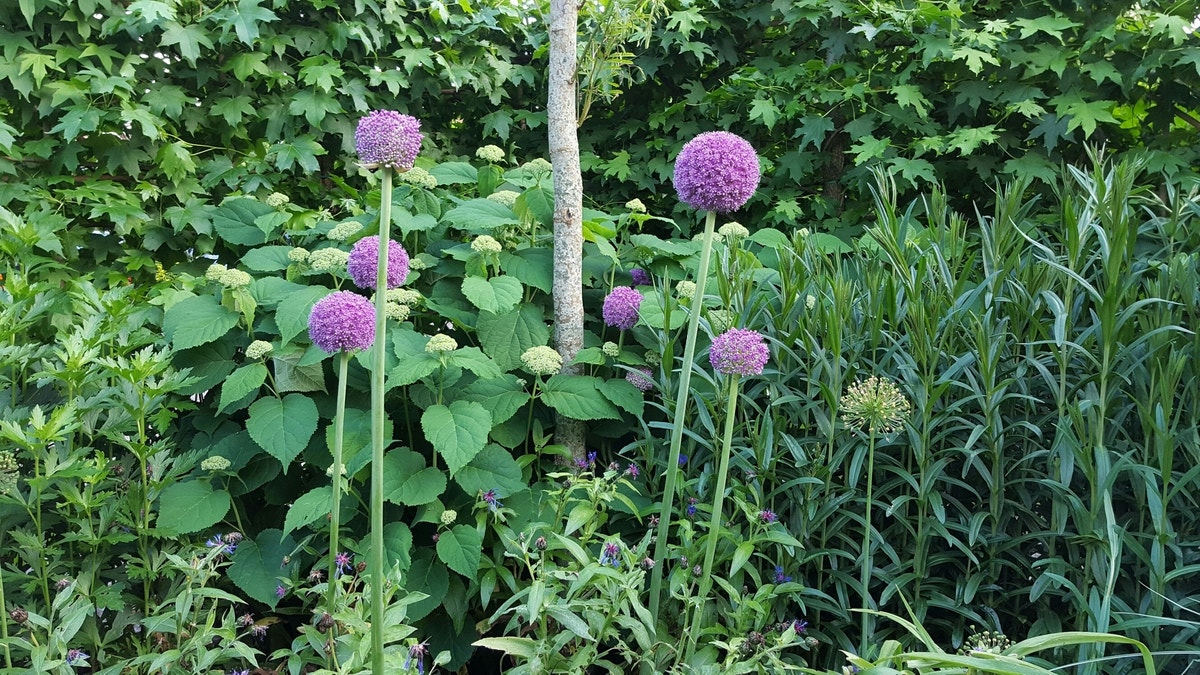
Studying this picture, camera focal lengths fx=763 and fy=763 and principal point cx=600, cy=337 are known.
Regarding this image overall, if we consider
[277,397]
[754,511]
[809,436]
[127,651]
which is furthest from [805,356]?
[127,651]

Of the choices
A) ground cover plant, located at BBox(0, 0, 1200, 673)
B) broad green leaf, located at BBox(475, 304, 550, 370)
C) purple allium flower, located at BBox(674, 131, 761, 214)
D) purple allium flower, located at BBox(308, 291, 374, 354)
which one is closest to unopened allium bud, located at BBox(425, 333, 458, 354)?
ground cover plant, located at BBox(0, 0, 1200, 673)

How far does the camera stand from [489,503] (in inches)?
80.8

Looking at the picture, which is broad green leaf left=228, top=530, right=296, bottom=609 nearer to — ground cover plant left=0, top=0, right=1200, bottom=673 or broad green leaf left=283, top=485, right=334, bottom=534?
ground cover plant left=0, top=0, right=1200, bottom=673

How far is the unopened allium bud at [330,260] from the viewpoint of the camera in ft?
7.87

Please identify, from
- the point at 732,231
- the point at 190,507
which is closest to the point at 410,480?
the point at 190,507

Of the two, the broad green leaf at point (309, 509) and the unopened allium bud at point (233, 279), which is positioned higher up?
the unopened allium bud at point (233, 279)

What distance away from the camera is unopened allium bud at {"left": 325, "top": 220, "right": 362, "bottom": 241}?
261 cm

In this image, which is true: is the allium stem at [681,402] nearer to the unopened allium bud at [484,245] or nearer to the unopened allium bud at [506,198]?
the unopened allium bud at [484,245]

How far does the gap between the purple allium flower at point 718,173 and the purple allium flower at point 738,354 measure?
29 cm

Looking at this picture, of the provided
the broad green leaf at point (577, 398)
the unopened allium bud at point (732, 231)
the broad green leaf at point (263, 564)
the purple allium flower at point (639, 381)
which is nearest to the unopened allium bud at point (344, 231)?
the broad green leaf at point (577, 398)

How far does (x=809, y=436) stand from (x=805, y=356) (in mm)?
243

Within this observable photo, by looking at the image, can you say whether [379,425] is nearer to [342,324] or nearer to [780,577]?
[342,324]

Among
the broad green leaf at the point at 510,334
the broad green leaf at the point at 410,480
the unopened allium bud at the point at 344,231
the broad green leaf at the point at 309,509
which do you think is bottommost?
the broad green leaf at the point at 309,509

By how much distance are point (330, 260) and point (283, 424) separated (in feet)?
1.80
